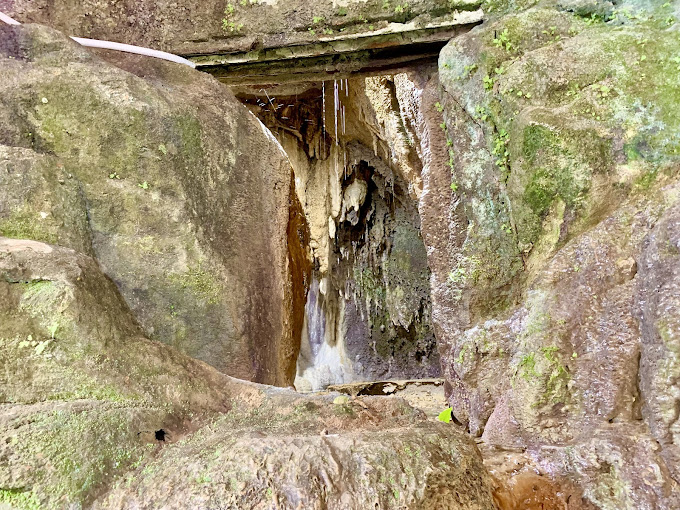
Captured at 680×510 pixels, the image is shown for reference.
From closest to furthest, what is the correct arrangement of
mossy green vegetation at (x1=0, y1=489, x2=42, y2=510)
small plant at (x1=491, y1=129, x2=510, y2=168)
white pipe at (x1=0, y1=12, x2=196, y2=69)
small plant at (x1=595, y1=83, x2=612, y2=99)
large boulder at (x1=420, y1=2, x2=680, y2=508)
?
mossy green vegetation at (x1=0, y1=489, x2=42, y2=510), large boulder at (x1=420, y1=2, x2=680, y2=508), small plant at (x1=595, y1=83, x2=612, y2=99), small plant at (x1=491, y1=129, x2=510, y2=168), white pipe at (x1=0, y1=12, x2=196, y2=69)

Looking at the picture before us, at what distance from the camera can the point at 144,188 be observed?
8.99 ft

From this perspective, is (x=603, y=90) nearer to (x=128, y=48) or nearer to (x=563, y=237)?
(x=563, y=237)

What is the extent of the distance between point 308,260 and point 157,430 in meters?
2.14

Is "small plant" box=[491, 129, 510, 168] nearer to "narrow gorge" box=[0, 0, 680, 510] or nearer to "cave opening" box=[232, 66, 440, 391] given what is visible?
"narrow gorge" box=[0, 0, 680, 510]

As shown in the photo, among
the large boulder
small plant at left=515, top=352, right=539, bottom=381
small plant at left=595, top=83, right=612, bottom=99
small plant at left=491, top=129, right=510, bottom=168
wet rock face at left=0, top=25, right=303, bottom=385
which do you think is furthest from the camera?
small plant at left=491, top=129, right=510, bottom=168

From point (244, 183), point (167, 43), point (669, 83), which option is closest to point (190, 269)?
point (244, 183)

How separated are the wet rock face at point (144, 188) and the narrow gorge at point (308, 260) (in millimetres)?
12

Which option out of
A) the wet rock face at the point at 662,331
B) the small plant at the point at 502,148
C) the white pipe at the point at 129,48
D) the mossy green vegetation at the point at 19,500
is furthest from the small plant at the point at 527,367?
the white pipe at the point at 129,48

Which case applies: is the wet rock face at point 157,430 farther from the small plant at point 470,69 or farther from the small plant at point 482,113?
the small plant at point 470,69

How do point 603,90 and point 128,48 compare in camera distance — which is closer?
point 603,90

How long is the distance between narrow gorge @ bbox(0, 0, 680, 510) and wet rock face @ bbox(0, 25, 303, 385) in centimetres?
1

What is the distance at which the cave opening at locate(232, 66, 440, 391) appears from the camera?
740 cm

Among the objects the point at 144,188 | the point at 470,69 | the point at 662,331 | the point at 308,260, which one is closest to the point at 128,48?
the point at 144,188

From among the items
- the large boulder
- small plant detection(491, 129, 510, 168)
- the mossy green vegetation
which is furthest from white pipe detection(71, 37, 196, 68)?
the mossy green vegetation
